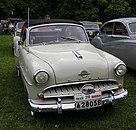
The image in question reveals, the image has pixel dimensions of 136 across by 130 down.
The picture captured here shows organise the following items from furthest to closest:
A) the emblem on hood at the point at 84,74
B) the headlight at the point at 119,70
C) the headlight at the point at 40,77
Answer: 1. the headlight at the point at 119,70
2. the emblem on hood at the point at 84,74
3. the headlight at the point at 40,77

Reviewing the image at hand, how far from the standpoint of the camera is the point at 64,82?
4.22 m

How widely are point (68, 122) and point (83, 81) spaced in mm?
744

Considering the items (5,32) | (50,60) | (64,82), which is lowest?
(5,32)

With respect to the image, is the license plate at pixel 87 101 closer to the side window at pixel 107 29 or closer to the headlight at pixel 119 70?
the headlight at pixel 119 70

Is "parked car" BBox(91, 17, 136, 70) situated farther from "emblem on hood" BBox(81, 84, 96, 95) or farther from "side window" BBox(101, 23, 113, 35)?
"emblem on hood" BBox(81, 84, 96, 95)

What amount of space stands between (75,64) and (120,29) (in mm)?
4119

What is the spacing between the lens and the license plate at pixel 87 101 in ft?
13.7

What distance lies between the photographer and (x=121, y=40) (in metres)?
7.65

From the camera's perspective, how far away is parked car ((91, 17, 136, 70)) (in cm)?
714

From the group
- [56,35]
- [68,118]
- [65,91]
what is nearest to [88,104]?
[65,91]

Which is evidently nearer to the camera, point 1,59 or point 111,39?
point 111,39

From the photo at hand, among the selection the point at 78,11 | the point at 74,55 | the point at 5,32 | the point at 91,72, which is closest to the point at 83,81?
the point at 91,72

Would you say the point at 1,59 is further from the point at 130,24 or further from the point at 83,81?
the point at 83,81

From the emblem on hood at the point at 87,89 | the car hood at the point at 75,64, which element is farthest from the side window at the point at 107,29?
the emblem on hood at the point at 87,89
